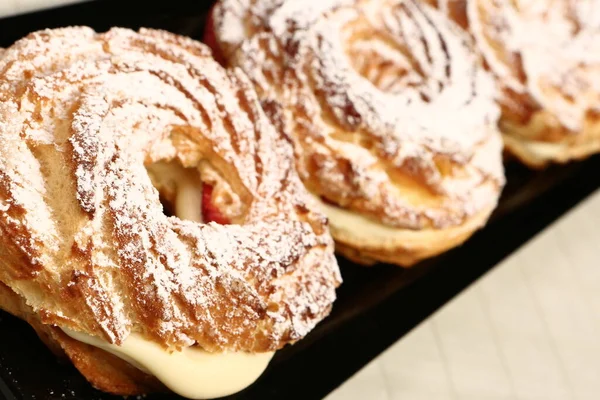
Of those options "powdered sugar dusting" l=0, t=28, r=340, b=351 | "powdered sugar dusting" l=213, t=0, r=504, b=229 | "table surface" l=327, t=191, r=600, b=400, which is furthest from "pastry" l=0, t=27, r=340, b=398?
"table surface" l=327, t=191, r=600, b=400

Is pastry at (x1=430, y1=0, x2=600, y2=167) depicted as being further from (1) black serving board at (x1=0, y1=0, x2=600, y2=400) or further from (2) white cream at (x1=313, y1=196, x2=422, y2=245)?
(2) white cream at (x1=313, y1=196, x2=422, y2=245)

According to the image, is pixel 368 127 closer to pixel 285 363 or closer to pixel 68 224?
pixel 285 363

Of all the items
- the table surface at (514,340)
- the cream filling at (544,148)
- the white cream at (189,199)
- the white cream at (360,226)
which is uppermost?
the white cream at (189,199)

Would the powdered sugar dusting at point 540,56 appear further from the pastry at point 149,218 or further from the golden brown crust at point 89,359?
the golden brown crust at point 89,359

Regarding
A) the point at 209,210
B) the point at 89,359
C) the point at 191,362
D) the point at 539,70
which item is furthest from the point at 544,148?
the point at 89,359

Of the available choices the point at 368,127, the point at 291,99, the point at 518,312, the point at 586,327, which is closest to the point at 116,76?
the point at 291,99

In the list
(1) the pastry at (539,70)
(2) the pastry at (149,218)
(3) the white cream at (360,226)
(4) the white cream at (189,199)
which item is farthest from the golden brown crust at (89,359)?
(1) the pastry at (539,70)
